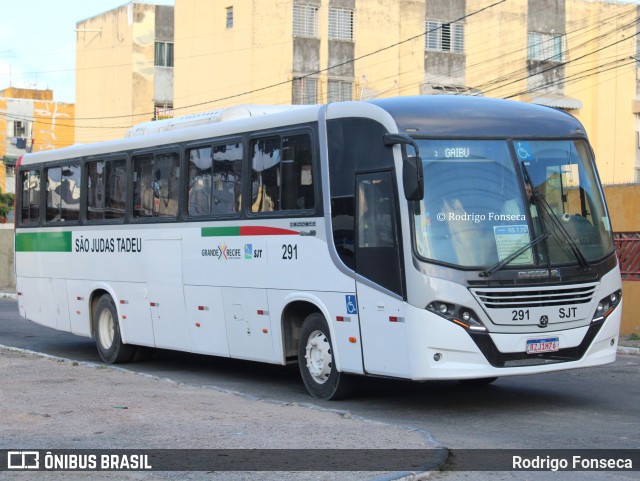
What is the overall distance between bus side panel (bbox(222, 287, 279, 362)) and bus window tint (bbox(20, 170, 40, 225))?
5902 millimetres

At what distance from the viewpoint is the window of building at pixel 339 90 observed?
4394 centimetres

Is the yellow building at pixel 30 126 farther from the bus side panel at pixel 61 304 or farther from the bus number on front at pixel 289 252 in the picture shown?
the bus number on front at pixel 289 252

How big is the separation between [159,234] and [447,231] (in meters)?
5.53

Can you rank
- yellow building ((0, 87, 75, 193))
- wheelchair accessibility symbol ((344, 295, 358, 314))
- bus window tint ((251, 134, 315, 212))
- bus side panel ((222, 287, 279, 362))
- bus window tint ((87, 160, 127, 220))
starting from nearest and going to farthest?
wheelchair accessibility symbol ((344, 295, 358, 314)), bus window tint ((251, 134, 315, 212)), bus side panel ((222, 287, 279, 362)), bus window tint ((87, 160, 127, 220)), yellow building ((0, 87, 75, 193))

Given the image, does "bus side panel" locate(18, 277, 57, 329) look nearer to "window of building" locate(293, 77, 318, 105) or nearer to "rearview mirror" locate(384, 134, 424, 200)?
"rearview mirror" locate(384, 134, 424, 200)

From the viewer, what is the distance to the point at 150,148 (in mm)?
15539

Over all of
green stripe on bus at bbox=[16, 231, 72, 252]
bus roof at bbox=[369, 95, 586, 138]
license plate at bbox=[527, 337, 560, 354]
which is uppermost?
bus roof at bbox=[369, 95, 586, 138]

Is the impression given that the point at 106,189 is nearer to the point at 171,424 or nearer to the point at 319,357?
the point at 319,357

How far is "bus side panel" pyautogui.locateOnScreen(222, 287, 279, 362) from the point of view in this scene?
43.1 ft

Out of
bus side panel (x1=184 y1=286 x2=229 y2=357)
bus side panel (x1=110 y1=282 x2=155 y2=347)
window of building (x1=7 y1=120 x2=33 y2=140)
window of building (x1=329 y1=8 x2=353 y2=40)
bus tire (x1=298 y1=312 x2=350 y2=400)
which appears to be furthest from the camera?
window of building (x1=7 y1=120 x2=33 y2=140)

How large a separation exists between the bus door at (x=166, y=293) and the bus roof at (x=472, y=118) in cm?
449

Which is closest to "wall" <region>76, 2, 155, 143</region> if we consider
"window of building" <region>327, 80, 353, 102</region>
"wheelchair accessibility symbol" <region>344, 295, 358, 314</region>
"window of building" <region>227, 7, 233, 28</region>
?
"window of building" <region>227, 7, 233, 28</region>

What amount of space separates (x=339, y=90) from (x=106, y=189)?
28.4m

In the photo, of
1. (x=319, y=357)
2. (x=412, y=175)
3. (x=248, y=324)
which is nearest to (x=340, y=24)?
(x=248, y=324)
